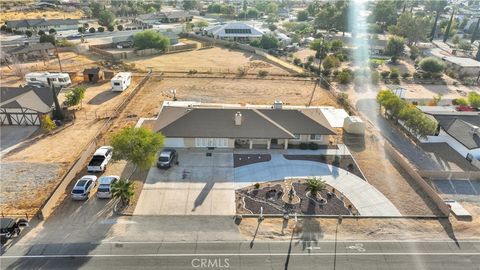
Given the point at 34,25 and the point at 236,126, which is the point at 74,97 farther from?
the point at 34,25

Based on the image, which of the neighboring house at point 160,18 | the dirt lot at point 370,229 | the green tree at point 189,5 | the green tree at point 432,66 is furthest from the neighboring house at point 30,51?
the green tree at point 189,5

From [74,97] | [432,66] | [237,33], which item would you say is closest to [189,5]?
[237,33]

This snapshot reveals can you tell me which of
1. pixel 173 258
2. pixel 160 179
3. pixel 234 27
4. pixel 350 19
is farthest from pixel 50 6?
pixel 173 258

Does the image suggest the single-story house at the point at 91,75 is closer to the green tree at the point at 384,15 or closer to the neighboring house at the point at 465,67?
the neighboring house at the point at 465,67

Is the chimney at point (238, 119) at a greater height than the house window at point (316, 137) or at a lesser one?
greater
